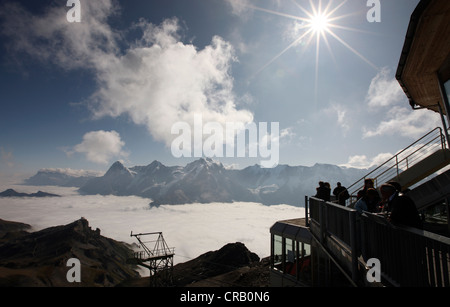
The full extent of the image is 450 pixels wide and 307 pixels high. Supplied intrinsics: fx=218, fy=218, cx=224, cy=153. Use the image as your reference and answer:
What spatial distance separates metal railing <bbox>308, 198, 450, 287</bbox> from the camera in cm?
356

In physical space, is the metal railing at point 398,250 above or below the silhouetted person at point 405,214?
below

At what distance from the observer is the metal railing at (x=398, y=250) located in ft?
11.7

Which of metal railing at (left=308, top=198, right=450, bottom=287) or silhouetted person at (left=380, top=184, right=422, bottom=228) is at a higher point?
silhouetted person at (left=380, top=184, right=422, bottom=228)

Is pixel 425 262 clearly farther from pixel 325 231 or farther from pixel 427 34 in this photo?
pixel 427 34

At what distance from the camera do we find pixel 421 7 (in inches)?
301

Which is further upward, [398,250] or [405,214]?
[405,214]

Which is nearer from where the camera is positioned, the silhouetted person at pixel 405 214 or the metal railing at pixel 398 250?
the metal railing at pixel 398 250

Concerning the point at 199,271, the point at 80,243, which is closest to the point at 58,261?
the point at 80,243

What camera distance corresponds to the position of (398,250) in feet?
14.4
